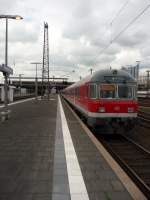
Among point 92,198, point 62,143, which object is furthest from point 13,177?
point 62,143

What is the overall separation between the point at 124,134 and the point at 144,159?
19.6ft

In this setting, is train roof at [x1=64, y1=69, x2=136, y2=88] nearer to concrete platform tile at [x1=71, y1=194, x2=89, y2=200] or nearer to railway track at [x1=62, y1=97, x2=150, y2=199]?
railway track at [x1=62, y1=97, x2=150, y2=199]

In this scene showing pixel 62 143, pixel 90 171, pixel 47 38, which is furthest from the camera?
pixel 47 38

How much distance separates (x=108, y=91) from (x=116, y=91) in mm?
331

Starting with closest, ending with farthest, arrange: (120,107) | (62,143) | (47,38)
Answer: (62,143) < (120,107) < (47,38)

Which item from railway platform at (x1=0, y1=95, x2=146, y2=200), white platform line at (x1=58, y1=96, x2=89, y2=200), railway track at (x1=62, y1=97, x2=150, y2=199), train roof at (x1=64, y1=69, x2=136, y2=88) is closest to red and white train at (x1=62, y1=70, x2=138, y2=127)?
train roof at (x1=64, y1=69, x2=136, y2=88)

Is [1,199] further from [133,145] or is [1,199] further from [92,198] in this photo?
[133,145]

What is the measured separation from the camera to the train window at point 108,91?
52.8ft

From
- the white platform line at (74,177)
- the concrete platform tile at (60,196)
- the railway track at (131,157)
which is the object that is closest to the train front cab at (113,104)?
the railway track at (131,157)

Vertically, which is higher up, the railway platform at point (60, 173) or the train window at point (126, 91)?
the train window at point (126, 91)

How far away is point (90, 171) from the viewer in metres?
7.37

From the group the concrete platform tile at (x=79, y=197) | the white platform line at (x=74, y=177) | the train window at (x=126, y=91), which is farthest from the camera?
the train window at (x=126, y=91)

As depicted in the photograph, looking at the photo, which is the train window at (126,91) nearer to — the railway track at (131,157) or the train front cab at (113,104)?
the train front cab at (113,104)

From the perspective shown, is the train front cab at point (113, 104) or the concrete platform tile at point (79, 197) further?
the train front cab at point (113, 104)
